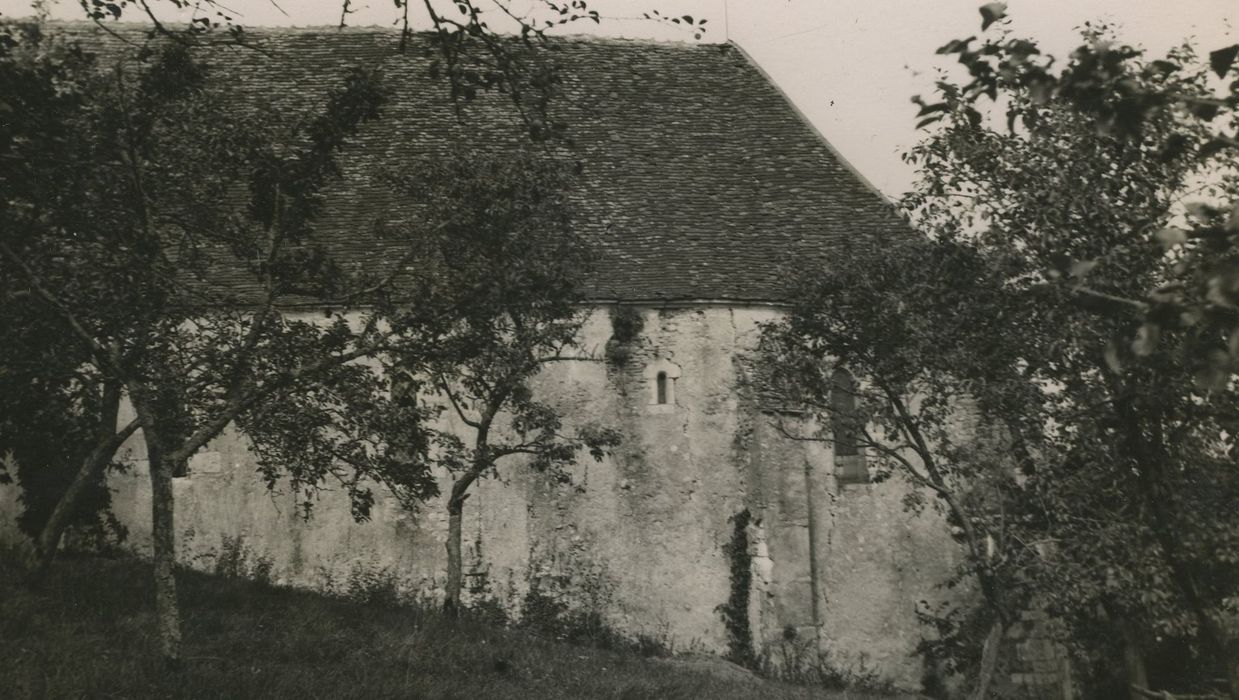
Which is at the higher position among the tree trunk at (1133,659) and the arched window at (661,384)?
the arched window at (661,384)

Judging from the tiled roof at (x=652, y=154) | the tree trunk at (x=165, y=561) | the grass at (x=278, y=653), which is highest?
the tiled roof at (x=652, y=154)

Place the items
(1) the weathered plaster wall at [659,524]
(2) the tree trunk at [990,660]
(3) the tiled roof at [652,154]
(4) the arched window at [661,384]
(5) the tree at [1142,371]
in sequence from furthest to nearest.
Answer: (3) the tiled roof at [652,154] < (4) the arched window at [661,384] < (1) the weathered plaster wall at [659,524] < (2) the tree trunk at [990,660] < (5) the tree at [1142,371]

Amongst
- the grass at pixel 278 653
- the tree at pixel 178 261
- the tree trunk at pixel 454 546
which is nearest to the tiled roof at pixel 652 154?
the tree trunk at pixel 454 546

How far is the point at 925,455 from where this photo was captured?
12.8 metres

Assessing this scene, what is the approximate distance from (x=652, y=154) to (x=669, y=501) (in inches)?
236

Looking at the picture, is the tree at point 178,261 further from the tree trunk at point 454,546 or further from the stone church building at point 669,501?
the stone church building at point 669,501

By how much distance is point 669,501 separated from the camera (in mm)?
16453

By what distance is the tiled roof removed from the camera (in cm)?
1711

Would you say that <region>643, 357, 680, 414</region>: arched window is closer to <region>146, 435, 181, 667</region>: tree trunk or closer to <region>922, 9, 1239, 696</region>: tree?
<region>922, 9, 1239, 696</region>: tree

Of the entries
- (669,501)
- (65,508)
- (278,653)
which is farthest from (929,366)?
(65,508)

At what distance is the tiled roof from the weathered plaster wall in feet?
3.56

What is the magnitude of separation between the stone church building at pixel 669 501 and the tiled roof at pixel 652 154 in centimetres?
6

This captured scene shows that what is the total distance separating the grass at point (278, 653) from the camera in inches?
329

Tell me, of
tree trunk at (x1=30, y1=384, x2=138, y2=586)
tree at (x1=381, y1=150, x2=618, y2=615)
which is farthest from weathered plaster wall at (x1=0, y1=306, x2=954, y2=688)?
tree trunk at (x1=30, y1=384, x2=138, y2=586)
